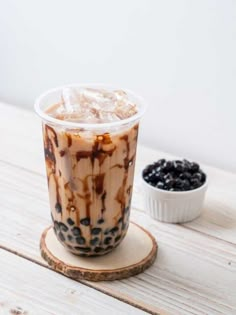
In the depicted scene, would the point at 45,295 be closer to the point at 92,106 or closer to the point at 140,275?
the point at 140,275

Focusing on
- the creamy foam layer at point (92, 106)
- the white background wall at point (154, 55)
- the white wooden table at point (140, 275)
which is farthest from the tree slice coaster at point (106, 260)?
the white background wall at point (154, 55)

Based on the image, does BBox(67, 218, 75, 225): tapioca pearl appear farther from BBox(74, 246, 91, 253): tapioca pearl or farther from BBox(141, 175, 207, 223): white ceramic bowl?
BBox(141, 175, 207, 223): white ceramic bowl

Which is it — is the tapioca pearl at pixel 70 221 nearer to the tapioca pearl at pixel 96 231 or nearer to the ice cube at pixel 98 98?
the tapioca pearl at pixel 96 231

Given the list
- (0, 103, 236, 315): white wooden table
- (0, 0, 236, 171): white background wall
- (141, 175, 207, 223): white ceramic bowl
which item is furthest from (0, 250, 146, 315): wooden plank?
(0, 0, 236, 171): white background wall

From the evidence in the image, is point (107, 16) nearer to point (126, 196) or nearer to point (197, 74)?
point (197, 74)

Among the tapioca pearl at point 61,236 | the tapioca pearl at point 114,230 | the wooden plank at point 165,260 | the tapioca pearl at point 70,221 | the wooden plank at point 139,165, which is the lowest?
the wooden plank at point 139,165

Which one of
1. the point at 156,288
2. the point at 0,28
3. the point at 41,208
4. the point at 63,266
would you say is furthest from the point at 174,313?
the point at 0,28

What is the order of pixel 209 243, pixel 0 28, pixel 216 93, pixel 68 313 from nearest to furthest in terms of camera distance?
pixel 68 313 → pixel 209 243 → pixel 216 93 → pixel 0 28
